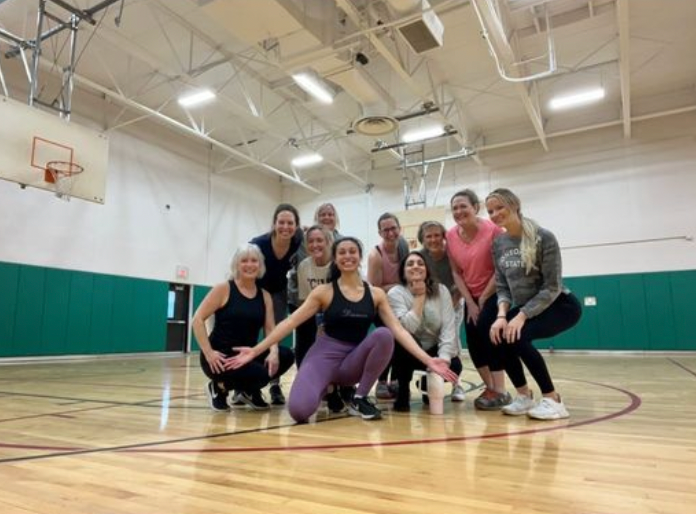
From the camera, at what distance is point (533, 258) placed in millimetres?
2629

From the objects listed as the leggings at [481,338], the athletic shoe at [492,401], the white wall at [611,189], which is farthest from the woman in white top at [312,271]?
the white wall at [611,189]

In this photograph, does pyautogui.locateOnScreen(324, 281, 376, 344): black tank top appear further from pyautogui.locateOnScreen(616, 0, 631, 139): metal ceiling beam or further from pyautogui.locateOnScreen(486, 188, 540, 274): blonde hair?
pyautogui.locateOnScreen(616, 0, 631, 139): metal ceiling beam

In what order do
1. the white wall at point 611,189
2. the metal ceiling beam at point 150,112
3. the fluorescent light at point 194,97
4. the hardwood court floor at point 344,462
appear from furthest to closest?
the white wall at point 611,189 < the fluorescent light at point 194,97 < the metal ceiling beam at point 150,112 < the hardwood court floor at point 344,462

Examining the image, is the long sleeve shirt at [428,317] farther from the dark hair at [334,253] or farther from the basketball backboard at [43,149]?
the basketball backboard at [43,149]

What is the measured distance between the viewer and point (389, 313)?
108 inches

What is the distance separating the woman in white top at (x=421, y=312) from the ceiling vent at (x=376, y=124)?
14.4 feet

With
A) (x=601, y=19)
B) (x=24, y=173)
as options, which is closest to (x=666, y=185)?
(x=601, y=19)

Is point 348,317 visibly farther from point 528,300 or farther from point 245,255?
point 528,300

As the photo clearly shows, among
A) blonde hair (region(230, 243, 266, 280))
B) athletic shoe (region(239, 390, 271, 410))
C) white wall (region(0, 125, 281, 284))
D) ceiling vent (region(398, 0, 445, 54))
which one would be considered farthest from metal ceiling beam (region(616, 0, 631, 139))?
white wall (region(0, 125, 281, 284))

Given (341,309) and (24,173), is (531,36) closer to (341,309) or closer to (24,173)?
(341,309)

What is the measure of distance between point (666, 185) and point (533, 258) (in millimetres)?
8888

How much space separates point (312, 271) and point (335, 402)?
2.63 feet

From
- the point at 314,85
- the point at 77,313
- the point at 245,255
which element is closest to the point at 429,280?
the point at 245,255

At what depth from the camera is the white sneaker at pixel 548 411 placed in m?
2.46
